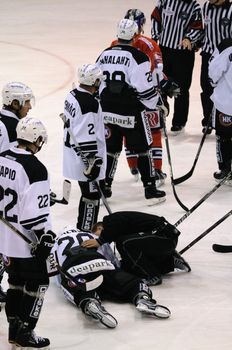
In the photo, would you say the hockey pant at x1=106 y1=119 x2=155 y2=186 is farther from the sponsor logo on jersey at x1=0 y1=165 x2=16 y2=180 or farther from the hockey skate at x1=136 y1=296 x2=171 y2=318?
the sponsor logo on jersey at x1=0 y1=165 x2=16 y2=180

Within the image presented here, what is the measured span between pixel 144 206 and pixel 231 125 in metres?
0.96

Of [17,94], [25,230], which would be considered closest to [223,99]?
[17,94]

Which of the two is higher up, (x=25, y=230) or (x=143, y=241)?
(x=25, y=230)

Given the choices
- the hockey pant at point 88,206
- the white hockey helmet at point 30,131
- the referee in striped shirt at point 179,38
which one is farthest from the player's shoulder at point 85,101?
the referee in striped shirt at point 179,38

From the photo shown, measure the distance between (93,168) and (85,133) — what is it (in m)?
0.22

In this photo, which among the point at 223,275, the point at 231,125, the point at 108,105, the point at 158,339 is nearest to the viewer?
the point at 158,339

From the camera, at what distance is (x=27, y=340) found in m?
4.85

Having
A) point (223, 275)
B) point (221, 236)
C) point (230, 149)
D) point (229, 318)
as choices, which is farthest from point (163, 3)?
point (229, 318)

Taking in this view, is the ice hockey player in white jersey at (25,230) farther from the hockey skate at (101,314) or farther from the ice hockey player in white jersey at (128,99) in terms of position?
the ice hockey player in white jersey at (128,99)

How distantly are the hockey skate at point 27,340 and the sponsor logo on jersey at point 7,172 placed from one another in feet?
2.52

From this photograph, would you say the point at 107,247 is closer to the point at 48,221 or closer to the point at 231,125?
the point at 48,221

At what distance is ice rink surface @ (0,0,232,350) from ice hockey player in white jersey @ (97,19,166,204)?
0.30m

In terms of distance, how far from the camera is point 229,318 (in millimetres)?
5324

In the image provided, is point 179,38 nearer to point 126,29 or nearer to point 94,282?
point 126,29
